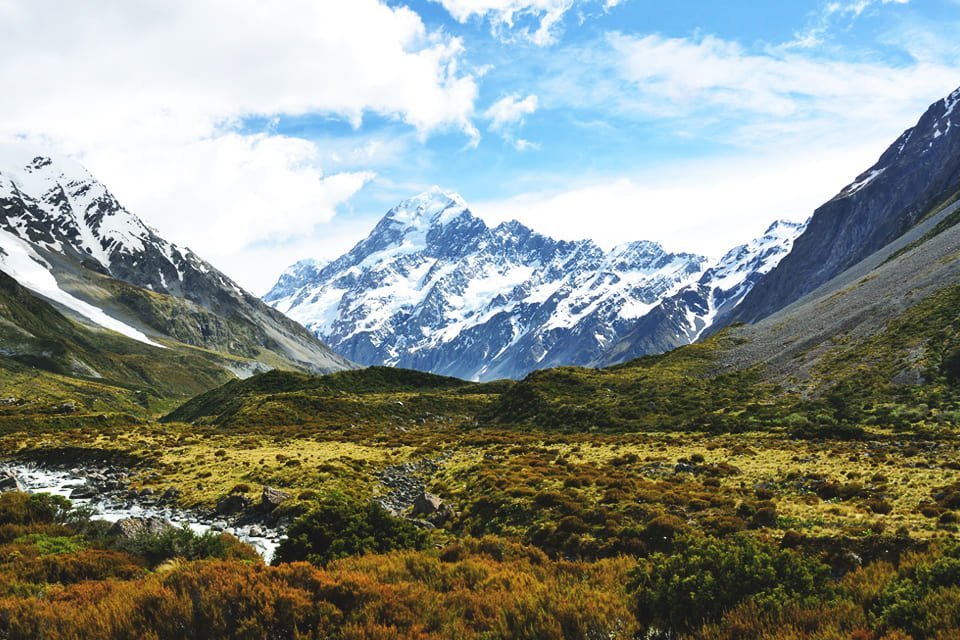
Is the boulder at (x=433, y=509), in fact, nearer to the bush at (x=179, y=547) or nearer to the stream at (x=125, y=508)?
the stream at (x=125, y=508)

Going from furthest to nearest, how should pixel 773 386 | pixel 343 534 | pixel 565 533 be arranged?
pixel 773 386
pixel 565 533
pixel 343 534

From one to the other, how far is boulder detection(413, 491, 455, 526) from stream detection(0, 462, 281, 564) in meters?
6.20

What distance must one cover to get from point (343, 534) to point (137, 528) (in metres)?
8.30

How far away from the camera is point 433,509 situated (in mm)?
25828

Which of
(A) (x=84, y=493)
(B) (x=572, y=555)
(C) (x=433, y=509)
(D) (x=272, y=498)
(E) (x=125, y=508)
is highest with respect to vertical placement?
(A) (x=84, y=493)

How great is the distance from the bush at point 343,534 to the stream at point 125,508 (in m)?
2.65

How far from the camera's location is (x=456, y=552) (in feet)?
55.7

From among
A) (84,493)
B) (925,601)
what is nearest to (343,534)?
(925,601)

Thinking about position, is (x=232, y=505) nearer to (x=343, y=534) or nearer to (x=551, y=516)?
(x=343, y=534)

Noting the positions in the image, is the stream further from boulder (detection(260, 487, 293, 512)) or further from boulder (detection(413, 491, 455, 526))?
boulder (detection(413, 491, 455, 526))

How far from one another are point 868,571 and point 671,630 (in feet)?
18.2

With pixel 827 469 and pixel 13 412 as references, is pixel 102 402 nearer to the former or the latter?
pixel 13 412

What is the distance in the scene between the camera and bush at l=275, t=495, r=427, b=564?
1711cm

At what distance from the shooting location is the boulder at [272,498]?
2775cm
